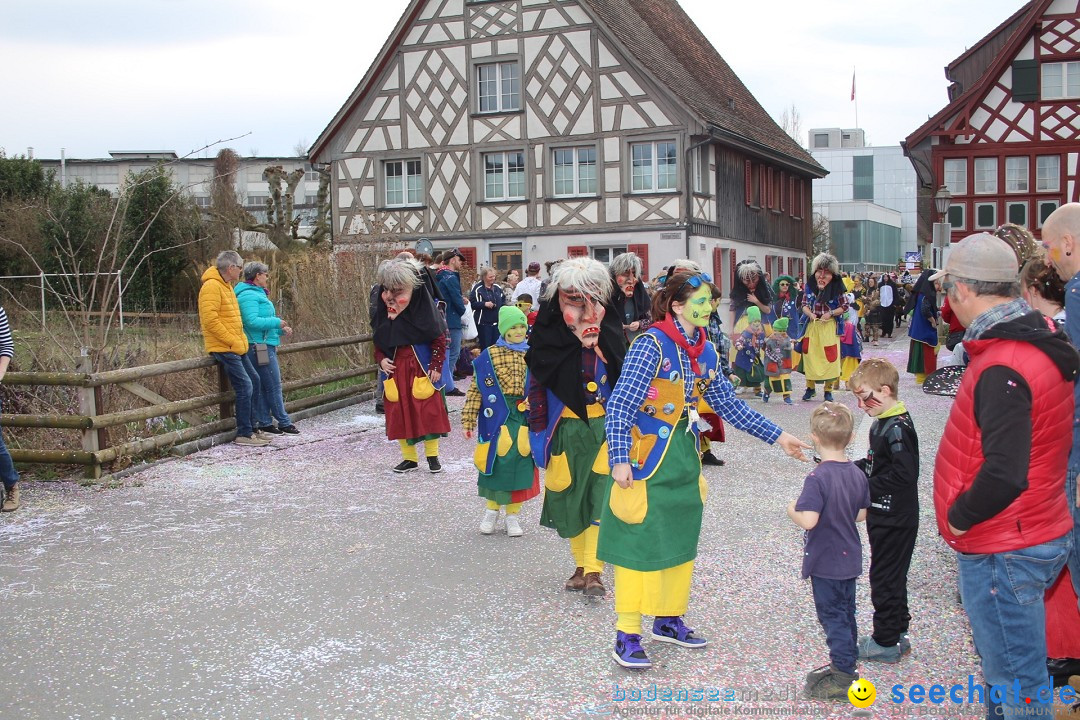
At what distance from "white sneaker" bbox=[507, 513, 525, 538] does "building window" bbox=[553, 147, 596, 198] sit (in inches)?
859

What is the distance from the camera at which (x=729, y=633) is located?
5090 millimetres

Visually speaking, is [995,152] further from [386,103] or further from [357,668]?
[357,668]

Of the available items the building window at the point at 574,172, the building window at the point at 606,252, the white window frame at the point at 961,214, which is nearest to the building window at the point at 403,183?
the building window at the point at 574,172

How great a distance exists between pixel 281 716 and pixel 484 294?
1245 cm

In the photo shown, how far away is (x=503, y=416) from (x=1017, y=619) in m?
3.86

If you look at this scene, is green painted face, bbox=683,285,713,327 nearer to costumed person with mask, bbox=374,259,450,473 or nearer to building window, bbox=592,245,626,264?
costumed person with mask, bbox=374,259,450,473

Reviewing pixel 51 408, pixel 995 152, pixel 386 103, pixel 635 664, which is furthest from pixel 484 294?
pixel 995 152

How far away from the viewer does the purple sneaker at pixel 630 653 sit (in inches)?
182

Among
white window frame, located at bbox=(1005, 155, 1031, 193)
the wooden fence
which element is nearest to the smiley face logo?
the wooden fence

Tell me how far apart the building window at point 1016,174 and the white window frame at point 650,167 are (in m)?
13.4

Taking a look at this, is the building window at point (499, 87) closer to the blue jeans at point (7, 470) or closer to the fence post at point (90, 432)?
the fence post at point (90, 432)

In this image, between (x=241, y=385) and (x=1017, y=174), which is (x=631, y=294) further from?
(x=1017, y=174)

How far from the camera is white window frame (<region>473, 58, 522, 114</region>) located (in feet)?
93.3

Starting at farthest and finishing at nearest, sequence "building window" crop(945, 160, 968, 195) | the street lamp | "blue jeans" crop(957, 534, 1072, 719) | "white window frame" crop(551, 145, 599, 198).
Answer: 1. "building window" crop(945, 160, 968, 195)
2. "white window frame" crop(551, 145, 599, 198)
3. the street lamp
4. "blue jeans" crop(957, 534, 1072, 719)
